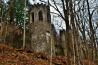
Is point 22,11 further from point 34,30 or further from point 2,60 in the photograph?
point 2,60

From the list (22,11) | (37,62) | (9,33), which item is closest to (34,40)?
(9,33)

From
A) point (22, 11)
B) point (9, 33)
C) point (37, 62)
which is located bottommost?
point (37, 62)

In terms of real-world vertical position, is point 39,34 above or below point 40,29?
below

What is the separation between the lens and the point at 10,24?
29.5m

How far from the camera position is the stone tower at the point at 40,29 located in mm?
28047

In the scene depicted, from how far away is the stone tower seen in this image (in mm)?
28047

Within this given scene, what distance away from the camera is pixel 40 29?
108 ft

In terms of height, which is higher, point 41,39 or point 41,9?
point 41,9

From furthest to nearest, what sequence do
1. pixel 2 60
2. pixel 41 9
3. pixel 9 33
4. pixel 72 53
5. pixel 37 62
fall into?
pixel 41 9 < pixel 9 33 < pixel 37 62 < pixel 2 60 < pixel 72 53

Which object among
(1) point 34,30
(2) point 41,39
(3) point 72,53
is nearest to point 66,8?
(3) point 72,53

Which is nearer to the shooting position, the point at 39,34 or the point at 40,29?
the point at 39,34

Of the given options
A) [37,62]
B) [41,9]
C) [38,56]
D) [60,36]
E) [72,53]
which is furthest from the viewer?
[41,9]

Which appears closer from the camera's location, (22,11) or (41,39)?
(41,39)

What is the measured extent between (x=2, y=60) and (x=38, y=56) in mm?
4476
